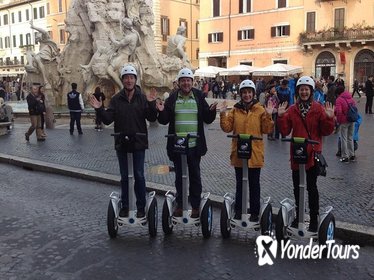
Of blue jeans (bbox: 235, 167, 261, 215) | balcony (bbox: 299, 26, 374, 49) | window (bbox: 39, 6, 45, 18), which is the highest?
window (bbox: 39, 6, 45, 18)

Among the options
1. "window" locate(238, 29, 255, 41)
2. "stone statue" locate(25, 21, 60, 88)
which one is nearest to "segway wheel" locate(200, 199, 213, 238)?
"stone statue" locate(25, 21, 60, 88)

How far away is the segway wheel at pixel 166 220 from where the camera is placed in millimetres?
5502

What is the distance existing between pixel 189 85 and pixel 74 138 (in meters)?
9.30

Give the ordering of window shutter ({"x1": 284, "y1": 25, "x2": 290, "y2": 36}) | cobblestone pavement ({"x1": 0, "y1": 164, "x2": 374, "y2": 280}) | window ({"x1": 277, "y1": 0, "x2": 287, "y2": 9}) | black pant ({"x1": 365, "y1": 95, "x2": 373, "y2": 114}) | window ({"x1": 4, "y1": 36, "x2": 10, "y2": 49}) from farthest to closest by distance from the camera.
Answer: window ({"x1": 4, "y1": 36, "x2": 10, "y2": 49}) < window shutter ({"x1": 284, "y1": 25, "x2": 290, "y2": 36}) < window ({"x1": 277, "y1": 0, "x2": 287, "y2": 9}) < black pant ({"x1": 365, "y1": 95, "x2": 373, "y2": 114}) < cobblestone pavement ({"x1": 0, "y1": 164, "x2": 374, "y2": 280})

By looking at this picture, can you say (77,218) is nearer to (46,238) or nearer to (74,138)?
(46,238)

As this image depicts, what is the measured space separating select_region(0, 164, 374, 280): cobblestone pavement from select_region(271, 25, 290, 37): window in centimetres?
4141

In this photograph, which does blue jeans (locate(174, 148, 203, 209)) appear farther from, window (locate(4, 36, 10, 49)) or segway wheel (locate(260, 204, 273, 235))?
window (locate(4, 36, 10, 49))

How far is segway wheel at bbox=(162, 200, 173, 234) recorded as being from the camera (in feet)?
18.1

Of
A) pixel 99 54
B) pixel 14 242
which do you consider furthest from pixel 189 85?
pixel 99 54

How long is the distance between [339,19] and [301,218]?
41153 millimetres

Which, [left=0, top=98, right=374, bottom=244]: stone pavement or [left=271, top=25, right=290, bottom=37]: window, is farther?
[left=271, top=25, right=290, bottom=37]: window

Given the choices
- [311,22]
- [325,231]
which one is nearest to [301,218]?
[325,231]

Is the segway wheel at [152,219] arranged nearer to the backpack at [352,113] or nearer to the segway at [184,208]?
the segway at [184,208]

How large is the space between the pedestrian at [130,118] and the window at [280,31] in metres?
41.9
